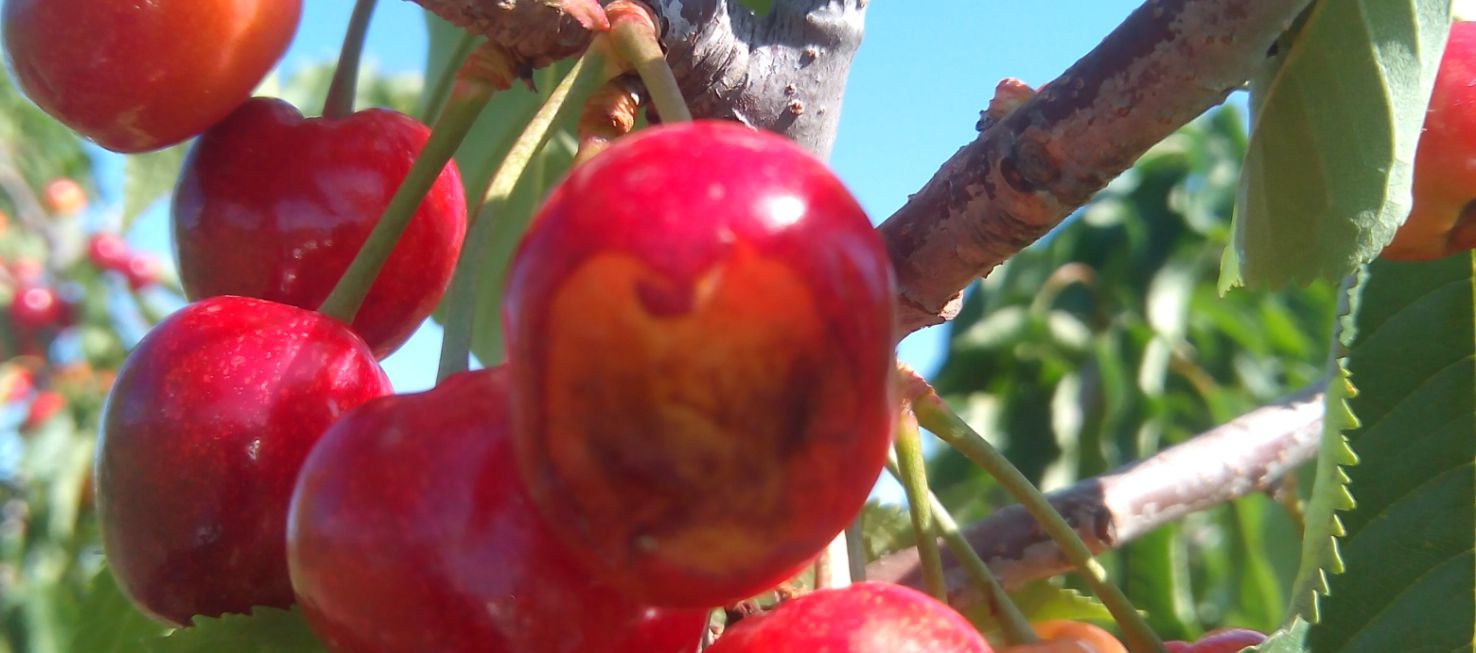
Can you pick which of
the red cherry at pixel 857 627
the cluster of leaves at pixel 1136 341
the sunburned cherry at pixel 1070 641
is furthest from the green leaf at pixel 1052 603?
the cluster of leaves at pixel 1136 341

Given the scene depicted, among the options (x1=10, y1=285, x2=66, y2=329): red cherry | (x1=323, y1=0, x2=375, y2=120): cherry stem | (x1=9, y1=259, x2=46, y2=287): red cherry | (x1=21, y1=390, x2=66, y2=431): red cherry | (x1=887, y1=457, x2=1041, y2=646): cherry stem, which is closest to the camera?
(x1=887, y1=457, x2=1041, y2=646): cherry stem

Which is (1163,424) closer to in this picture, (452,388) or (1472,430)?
(1472,430)

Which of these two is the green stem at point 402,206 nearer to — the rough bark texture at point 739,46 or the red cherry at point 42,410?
the rough bark texture at point 739,46

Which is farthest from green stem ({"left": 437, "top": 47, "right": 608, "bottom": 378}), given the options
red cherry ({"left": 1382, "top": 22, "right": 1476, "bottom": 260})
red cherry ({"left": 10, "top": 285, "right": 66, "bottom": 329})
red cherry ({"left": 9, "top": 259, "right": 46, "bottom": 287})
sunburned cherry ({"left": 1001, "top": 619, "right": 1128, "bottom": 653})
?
red cherry ({"left": 9, "top": 259, "right": 46, "bottom": 287})

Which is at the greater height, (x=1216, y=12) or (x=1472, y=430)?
(x=1216, y=12)

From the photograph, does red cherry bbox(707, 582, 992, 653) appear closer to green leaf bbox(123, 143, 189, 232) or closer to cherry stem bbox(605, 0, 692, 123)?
cherry stem bbox(605, 0, 692, 123)

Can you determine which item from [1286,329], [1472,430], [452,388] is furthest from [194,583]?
[1286,329]

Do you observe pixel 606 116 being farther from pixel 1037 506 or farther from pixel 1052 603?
pixel 1052 603
